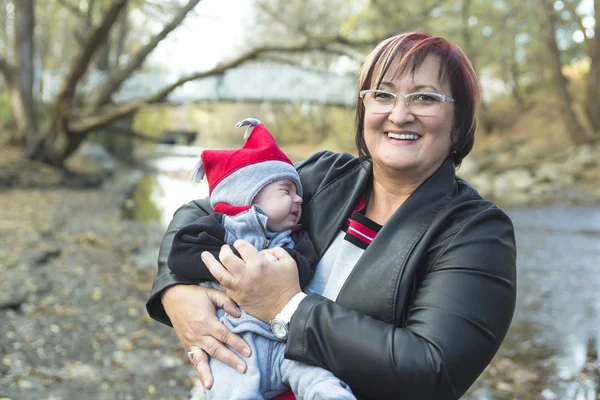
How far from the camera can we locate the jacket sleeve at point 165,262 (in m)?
2.01

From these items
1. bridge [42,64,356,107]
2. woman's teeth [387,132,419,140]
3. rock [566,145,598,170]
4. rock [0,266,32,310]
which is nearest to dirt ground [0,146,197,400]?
rock [0,266,32,310]

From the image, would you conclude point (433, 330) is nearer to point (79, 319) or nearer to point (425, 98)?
point (425, 98)

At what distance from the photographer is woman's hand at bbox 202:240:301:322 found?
170 centimetres

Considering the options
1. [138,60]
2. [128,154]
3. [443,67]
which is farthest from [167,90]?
[128,154]

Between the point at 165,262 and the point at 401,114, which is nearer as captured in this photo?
the point at 401,114

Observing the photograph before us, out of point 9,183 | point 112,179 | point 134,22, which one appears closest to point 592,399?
point 9,183

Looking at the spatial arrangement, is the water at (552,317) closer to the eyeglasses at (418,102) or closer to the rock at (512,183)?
the rock at (512,183)

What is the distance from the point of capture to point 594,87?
1766cm

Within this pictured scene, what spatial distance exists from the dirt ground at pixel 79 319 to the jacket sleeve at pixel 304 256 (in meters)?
3.00

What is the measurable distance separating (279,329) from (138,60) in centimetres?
921

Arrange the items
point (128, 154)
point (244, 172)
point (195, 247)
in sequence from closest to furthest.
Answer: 1. point (195, 247)
2. point (244, 172)
3. point (128, 154)

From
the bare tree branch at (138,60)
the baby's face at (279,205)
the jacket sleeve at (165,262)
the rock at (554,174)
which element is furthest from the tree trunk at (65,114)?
the rock at (554,174)

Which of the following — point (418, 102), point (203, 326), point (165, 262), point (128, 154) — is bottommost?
point (128, 154)

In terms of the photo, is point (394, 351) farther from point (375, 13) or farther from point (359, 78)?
point (375, 13)
